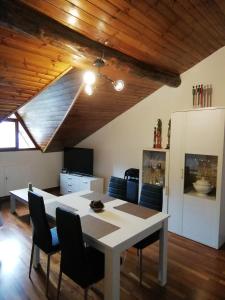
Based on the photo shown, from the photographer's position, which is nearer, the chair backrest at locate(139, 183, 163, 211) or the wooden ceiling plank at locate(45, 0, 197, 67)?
the wooden ceiling plank at locate(45, 0, 197, 67)

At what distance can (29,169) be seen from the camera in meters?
5.41

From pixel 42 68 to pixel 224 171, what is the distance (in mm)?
2872

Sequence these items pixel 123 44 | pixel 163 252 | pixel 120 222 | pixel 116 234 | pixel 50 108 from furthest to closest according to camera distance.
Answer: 1. pixel 50 108
2. pixel 123 44
3. pixel 163 252
4. pixel 120 222
5. pixel 116 234

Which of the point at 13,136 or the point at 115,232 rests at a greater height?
the point at 13,136

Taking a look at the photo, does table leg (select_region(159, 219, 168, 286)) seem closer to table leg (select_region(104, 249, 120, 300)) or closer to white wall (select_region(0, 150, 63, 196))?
table leg (select_region(104, 249, 120, 300))

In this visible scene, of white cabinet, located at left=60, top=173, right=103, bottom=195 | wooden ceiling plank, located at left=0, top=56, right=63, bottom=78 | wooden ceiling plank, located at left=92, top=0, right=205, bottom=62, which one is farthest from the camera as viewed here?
white cabinet, located at left=60, top=173, right=103, bottom=195

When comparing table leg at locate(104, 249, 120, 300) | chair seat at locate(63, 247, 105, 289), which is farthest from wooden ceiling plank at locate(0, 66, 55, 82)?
table leg at locate(104, 249, 120, 300)

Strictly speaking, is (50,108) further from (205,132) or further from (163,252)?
(163,252)

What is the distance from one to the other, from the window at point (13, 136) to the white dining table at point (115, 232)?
9.47 ft

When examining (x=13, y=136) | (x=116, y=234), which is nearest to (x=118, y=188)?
(x=116, y=234)

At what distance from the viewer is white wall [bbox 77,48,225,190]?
368cm

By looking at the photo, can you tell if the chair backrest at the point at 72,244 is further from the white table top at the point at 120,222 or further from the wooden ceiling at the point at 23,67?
the wooden ceiling at the point at 23,67

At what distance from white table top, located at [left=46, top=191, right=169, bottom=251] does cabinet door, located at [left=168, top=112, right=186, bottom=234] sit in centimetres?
121

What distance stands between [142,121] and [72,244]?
329cm
